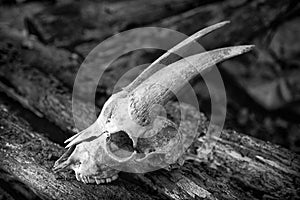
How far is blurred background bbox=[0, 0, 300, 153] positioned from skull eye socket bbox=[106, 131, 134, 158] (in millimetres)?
464

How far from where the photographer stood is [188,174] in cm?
115

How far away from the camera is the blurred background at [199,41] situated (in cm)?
162

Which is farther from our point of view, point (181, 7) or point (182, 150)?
point (181, 7)

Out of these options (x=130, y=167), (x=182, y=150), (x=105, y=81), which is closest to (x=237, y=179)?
(x=182, y=150)

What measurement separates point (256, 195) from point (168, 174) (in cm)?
27

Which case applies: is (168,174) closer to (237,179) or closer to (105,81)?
(237,179)

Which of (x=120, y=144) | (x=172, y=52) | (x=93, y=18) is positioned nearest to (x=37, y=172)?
(x=120, y=144)

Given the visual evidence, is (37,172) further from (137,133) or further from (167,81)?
(167,81)

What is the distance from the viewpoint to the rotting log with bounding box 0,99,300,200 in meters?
1.08

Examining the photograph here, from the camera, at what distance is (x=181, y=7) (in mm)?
1855

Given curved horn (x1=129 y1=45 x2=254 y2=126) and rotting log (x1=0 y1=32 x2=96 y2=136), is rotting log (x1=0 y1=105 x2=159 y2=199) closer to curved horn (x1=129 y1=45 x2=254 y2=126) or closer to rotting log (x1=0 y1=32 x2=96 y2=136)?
rotting log (x1=0 y1=32 x2=96 y2=136)

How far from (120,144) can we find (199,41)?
73cm

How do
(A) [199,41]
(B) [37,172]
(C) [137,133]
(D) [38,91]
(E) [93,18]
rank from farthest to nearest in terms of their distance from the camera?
(E) [93,18] → (A) [199,41] → (D) [38,91] → (B) [37,172] → (C) [137,133]

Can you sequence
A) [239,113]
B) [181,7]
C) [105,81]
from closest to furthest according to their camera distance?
[105,81] < [239,113] < [181,7]
